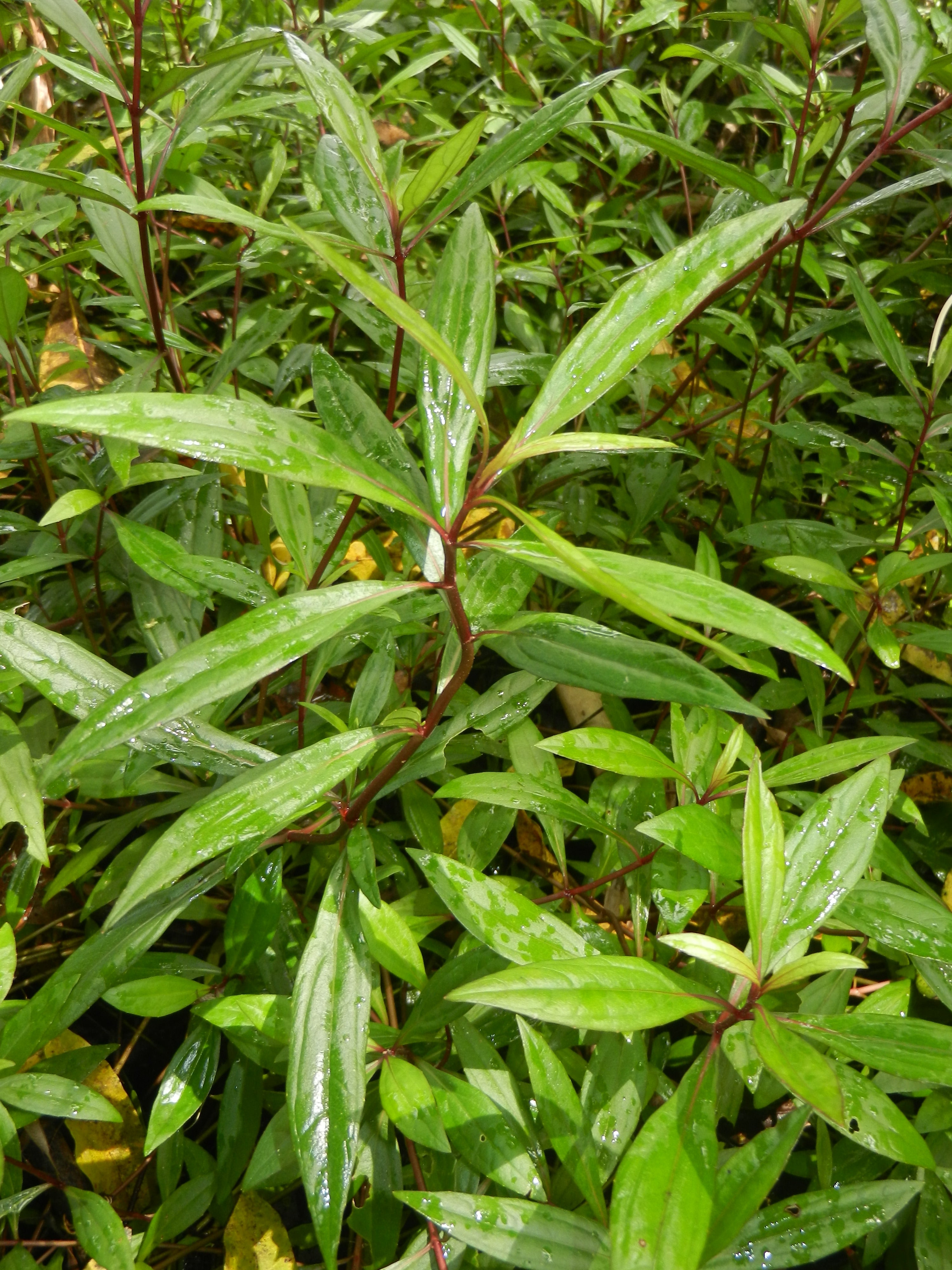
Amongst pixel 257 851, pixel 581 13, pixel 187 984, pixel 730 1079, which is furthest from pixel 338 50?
pixel 730 1079

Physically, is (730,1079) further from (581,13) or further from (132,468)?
(581,13)

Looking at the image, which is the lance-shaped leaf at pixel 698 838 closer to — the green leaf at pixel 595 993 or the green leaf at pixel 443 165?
the green leaf at pixel 595 993

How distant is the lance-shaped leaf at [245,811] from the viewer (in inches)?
29.3

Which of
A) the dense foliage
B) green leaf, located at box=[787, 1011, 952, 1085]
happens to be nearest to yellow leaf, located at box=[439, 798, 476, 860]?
the dense foliage

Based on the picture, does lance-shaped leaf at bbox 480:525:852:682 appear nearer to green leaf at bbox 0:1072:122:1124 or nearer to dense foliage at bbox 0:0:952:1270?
dense foliage at bbox 0:0:952:1270

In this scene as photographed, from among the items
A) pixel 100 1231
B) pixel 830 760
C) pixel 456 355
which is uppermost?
pixel 456 355

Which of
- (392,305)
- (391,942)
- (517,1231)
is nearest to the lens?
(392,305)

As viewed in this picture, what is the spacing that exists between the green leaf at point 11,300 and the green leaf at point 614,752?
3.29 feet

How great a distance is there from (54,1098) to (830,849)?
86cm

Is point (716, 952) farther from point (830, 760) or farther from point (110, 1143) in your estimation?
point (110, 1143)

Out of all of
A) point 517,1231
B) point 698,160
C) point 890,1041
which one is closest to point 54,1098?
point 517,1231

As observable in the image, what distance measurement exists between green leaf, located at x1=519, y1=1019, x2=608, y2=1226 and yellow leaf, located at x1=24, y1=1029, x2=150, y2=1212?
1.98 feet

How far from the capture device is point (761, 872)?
79 cm

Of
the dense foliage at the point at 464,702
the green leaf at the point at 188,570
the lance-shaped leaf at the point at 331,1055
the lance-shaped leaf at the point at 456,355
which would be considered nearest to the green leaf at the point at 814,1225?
the dense foliage at the point at 464,702
